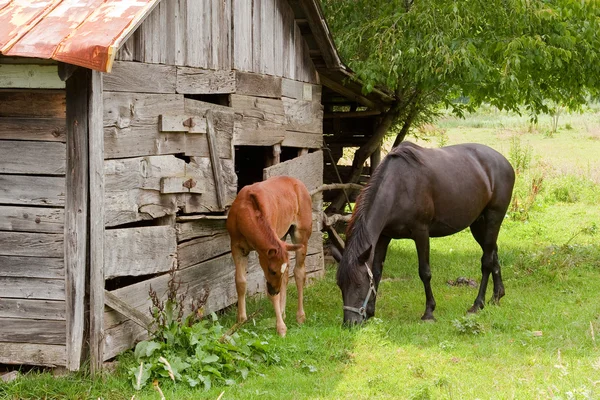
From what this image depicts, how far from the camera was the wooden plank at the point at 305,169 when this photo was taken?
1028 cm

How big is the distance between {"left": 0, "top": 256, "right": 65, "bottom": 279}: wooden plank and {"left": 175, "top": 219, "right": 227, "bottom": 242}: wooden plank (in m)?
1.69

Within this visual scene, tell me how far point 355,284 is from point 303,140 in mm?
3589

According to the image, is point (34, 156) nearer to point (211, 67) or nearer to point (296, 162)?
point (211, 67)

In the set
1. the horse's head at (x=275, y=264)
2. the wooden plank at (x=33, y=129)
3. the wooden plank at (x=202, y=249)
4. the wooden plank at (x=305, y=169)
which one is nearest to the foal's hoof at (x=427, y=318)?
the horse's head at (x=275, y=264)

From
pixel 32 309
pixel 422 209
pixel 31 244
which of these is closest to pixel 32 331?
pixel 32 309

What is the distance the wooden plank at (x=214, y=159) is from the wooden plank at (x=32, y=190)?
2328mm

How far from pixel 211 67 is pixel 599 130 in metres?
27.8

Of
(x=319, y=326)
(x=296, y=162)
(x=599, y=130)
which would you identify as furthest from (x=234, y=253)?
(x=599, y=130)

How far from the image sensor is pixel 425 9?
11.6 m

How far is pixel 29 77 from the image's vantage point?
6.48 meters

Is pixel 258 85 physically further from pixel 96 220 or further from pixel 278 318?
pixel 96 220

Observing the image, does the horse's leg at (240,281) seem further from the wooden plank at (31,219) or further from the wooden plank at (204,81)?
the wooden plank at (31,219)

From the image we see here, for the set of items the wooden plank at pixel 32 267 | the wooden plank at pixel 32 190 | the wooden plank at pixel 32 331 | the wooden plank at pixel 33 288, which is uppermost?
the wooden plank at pixel 32 190

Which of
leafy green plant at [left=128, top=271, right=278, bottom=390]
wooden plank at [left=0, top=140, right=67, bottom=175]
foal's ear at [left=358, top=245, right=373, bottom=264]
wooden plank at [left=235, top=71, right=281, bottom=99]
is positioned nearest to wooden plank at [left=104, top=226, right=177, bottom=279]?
leafy green plant at [left=128, top=271, right=278, bottom=390]
